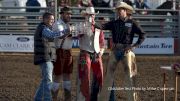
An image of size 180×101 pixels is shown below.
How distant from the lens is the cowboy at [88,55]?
37.9 feet

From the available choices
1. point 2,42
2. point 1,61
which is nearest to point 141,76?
point 1,61

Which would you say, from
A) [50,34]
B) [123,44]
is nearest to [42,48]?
[50,34]

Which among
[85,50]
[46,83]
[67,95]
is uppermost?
[85,50]

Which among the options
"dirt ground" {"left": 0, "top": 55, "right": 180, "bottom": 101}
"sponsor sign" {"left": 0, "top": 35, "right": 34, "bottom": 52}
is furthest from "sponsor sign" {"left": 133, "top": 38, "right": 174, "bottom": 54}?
"sponsor sign" {"left": 0, "top": 35, "right": 34, "bottom": 52}

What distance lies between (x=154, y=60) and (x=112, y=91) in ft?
31.8

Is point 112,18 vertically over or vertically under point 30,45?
over

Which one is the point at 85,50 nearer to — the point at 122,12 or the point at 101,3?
the point at 122,12

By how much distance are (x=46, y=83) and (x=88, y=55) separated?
38.5 inches

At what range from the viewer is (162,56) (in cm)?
2316

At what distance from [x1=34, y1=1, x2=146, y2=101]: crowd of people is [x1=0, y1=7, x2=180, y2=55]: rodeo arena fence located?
12.1m

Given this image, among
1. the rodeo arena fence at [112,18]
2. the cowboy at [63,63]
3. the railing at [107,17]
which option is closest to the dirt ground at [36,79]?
the cowboy at [63,63]

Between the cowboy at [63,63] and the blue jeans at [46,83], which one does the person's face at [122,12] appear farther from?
the blue jeans at [46,83]

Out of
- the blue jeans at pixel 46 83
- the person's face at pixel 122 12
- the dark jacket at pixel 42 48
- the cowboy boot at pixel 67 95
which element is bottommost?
the cowboy boot at pixel 67 95

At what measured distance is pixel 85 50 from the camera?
11.7 meters
